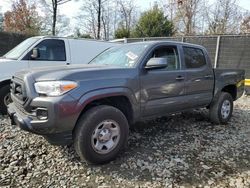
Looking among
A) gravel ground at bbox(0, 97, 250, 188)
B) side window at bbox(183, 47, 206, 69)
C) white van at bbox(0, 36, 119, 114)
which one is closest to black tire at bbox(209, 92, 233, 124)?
gravel ground at bbox(0, 97, 250, 188)

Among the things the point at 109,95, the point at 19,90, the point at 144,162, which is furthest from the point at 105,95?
the point at 19,90

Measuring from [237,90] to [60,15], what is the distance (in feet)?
100

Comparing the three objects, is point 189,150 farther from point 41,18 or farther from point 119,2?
point 119,2

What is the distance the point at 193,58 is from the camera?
583 centimetres

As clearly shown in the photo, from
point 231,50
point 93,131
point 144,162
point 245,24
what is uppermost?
point 245,24

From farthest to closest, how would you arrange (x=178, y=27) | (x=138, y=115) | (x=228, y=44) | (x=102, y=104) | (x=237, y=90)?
(x=178, y=27) < (x=228, y=44) < (x=237, y=90) < (x=138, y=115) < (x=102, y=104)

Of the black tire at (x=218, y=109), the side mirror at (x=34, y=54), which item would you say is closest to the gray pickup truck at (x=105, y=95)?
the black tire at (x=218, y=109)

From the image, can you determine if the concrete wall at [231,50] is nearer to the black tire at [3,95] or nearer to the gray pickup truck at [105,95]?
the gray pickup truck at [105,95]

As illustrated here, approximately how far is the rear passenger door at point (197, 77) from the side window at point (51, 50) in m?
3.54

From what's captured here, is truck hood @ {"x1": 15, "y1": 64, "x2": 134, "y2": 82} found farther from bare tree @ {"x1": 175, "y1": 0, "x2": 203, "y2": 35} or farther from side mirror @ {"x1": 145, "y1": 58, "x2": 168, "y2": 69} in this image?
bare tree @ {"x1": 175, "y1": 0, "x2": 203, "y2": 35}

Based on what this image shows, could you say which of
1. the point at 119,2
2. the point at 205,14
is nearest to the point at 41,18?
the point at 119,2

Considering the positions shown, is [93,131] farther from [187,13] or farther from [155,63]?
[187,13]

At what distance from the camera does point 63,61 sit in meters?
7.66

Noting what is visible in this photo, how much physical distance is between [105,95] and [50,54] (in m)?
3.98
